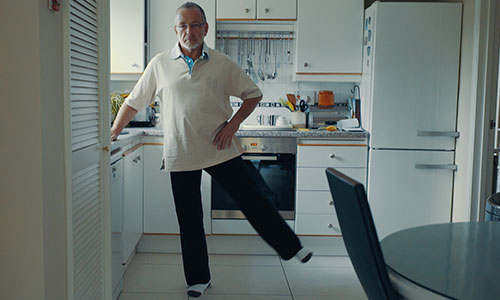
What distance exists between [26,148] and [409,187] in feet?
8.85

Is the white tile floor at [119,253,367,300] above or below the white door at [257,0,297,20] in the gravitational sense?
below

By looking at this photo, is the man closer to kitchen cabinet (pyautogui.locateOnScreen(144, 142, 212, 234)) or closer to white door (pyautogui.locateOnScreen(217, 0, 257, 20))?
kitchen cabinet (pyautogui.locateOnScreen(144, 142, 212, 234))

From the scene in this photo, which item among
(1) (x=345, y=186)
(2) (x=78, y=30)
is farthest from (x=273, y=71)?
(1) (x=345, y=186)

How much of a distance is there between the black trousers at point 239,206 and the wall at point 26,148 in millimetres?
1294

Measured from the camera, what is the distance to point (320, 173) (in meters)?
3.62

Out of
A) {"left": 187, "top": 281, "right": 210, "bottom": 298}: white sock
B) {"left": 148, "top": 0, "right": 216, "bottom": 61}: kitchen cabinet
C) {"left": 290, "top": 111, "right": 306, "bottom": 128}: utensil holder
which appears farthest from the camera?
{"left": 290, "top": 111, "right": 306, "bottom": 128}: utensil holder

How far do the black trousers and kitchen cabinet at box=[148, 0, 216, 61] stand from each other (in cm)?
125

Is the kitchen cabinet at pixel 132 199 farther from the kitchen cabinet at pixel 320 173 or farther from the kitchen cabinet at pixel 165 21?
the kitchen cabinet at pixel 320 173

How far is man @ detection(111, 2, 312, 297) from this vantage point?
9.11 feet

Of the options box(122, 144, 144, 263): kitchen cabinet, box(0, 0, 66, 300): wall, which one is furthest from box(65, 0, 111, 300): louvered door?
box(122, 144, 144, 263): kitchen cabinet

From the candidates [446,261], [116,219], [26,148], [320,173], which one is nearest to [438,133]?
[320,173]

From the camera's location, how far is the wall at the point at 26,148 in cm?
147

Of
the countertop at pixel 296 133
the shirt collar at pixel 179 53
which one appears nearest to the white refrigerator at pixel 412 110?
the countertop at pixel 296 133

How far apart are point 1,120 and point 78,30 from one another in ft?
1.64
